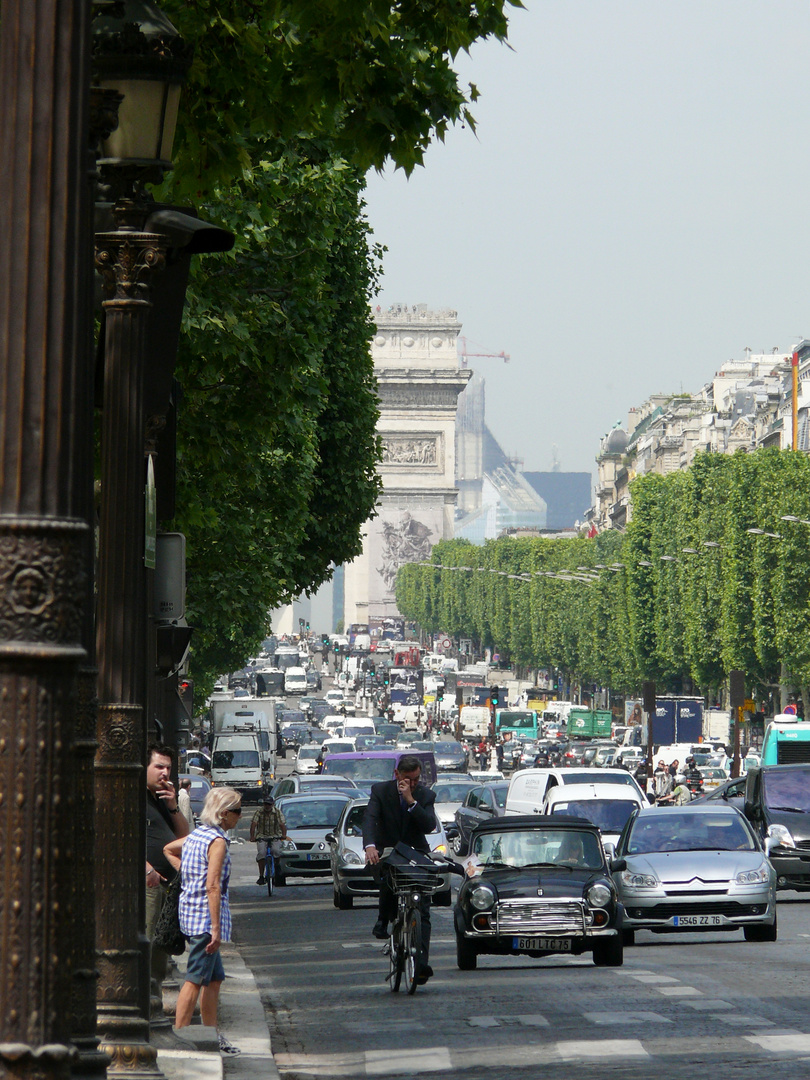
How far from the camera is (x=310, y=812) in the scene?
37.5 metres

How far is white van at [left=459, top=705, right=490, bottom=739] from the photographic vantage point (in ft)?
334

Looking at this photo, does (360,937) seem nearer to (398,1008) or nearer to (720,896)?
(720,896)

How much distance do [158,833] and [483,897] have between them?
5.51 metres

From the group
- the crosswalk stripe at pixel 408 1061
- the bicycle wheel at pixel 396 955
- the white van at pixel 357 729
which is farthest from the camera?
the white van at pixel 357 729

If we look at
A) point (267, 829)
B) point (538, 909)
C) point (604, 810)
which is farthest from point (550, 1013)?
point (267, 829)

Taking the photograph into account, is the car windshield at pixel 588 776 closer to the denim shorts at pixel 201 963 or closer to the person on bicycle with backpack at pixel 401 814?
the person on bicycle with backpack at pixel 401 814

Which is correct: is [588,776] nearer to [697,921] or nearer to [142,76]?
[697,921]

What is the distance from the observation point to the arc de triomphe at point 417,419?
165 metres

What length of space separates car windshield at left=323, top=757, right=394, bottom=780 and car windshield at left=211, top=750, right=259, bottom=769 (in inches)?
593

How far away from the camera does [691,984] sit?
54.2 ft

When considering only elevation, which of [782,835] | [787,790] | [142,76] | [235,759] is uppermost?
[142,76]

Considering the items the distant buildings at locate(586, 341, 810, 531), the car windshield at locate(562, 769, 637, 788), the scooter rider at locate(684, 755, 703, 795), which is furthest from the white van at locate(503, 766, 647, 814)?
the distant buildings at locate(586, 341, 810, 531)

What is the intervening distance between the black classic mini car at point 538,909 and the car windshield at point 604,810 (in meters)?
10.6

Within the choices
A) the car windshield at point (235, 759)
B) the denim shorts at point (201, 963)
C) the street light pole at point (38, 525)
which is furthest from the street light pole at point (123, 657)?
the car windshield at point (235, 759)
